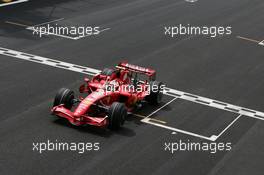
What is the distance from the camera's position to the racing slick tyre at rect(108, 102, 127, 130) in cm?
1964

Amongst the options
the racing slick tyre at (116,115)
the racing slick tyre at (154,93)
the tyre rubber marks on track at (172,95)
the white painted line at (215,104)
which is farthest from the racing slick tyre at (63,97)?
the white painted line at (215,104)

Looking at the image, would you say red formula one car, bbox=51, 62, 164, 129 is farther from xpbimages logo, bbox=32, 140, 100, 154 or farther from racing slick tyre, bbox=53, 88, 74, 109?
xpbimages logo, bbox=32, 140, 100, 154

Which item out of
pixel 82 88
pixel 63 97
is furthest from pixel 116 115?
pixel 82 88

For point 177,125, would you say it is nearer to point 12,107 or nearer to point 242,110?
point 242,110

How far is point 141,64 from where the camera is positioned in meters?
28.5

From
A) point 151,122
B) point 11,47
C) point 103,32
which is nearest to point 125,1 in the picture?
point 103,32

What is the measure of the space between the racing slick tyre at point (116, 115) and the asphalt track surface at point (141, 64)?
0.32 m

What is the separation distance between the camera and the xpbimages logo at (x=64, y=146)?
60.1ft

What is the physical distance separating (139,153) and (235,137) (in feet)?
12.3

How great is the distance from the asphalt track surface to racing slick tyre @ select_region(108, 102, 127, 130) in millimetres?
324

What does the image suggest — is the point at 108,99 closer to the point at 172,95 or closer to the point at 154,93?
the point at 154,93

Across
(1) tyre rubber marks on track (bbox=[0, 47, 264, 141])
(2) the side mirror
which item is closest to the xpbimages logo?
(1) tyre rubber marks on track (bbox=[0, 47, 264, 141])

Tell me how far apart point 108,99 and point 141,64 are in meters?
7.83

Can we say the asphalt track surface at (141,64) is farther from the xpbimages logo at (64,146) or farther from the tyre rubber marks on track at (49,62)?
the tyre rubber marks on track at (49,62)
